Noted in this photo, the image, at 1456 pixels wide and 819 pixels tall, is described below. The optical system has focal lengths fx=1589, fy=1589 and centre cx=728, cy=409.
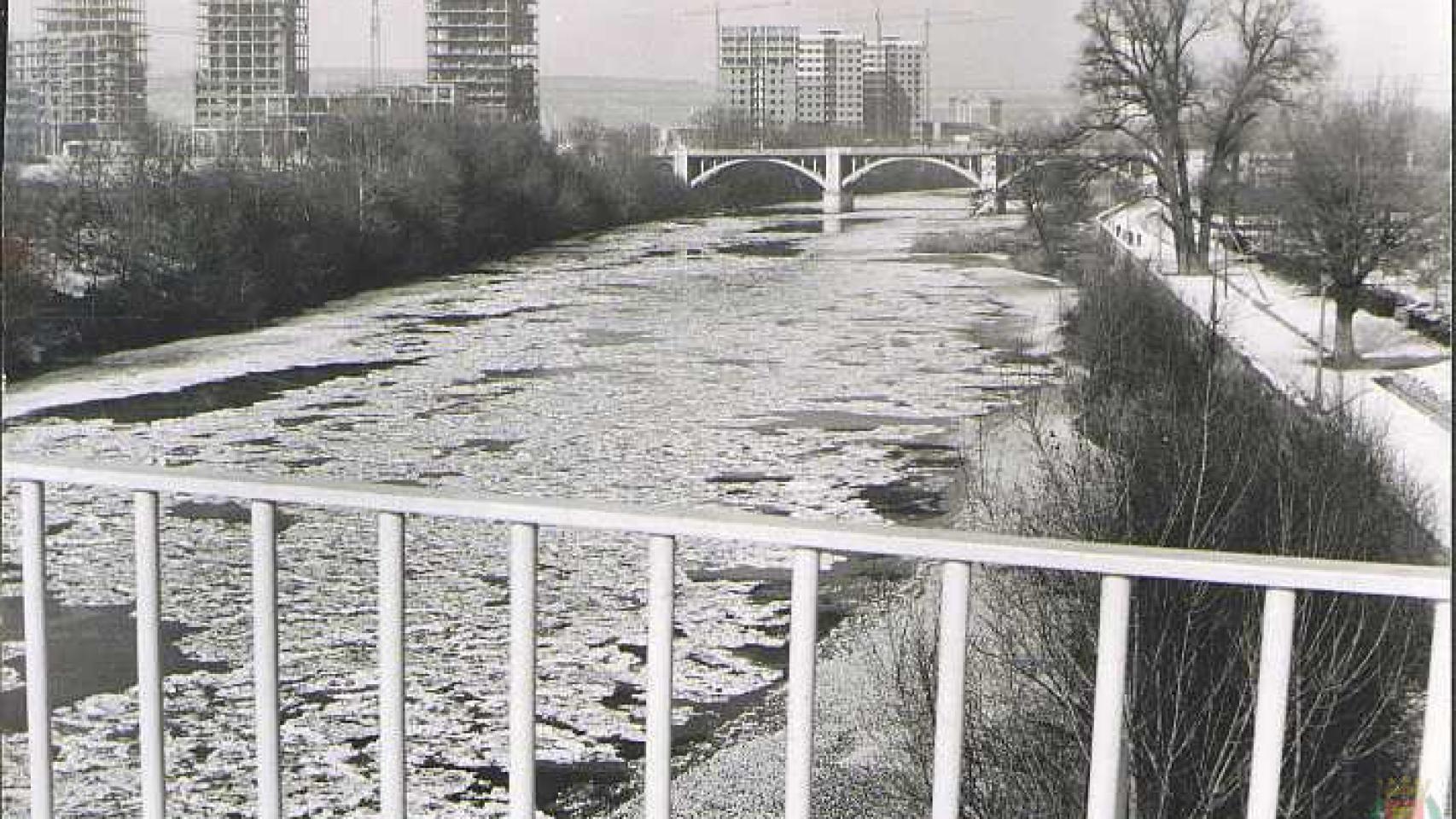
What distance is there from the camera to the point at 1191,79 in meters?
1.53

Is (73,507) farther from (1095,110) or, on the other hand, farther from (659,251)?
(1095,110)

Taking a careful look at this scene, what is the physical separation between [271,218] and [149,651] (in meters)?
0.60

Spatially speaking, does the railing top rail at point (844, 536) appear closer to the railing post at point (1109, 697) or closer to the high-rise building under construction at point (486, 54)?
the railing post at point (1109, 697)

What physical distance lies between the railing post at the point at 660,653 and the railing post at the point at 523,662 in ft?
0.33

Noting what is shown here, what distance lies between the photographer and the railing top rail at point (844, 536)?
109 centimetres

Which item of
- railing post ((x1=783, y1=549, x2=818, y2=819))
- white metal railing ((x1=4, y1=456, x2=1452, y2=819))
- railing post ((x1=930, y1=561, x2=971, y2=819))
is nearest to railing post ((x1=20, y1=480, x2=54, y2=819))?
white metal railing ((x1=4, y1=456, x2=1452, y2=819))

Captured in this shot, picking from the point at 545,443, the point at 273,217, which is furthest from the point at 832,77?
the point at 273,217

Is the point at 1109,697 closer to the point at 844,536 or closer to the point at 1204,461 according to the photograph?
the point at 844,536

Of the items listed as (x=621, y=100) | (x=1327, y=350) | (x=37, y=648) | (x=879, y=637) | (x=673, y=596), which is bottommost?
(x=879, y=637)

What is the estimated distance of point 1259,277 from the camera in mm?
1471

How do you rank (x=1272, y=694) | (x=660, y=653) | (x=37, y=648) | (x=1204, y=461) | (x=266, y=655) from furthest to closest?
(x=1204, y=461) → (x=37, y=648) → (x=266, y=655) → (x=660, y=653) → (x=1272, y=694)

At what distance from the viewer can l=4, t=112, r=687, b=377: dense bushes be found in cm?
180

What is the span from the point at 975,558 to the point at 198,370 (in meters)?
1.03

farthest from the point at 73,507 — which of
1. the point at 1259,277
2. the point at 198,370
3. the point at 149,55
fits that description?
the point at 1259,277
